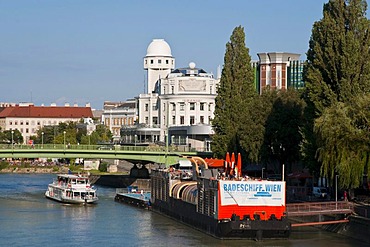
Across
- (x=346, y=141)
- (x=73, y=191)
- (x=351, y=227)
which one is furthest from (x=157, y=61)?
(x=351, y=227)

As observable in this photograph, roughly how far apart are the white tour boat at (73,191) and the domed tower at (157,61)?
274 ft

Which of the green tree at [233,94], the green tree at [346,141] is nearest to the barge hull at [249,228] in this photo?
the green tree at [346,141]

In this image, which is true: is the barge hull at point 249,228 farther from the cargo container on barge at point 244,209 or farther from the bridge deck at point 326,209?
the bridge deck at point 326,209

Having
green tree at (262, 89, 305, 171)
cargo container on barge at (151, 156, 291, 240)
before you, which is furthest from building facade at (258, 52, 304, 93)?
cargo container on barge at (151, 156, 291, 240)

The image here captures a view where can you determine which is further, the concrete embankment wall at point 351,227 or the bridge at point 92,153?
the bridge at point 92,153

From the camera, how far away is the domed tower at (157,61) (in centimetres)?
16975

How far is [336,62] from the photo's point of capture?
204 feet

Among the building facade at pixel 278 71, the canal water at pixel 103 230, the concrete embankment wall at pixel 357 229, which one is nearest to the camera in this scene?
the concrete embankment wall at pixel 357 229

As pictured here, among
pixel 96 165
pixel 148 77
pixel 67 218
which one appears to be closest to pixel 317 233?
pixel 67 218

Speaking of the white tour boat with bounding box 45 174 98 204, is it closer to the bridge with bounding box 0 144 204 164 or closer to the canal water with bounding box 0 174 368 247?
the canal water with bounding box 0 174 368 247

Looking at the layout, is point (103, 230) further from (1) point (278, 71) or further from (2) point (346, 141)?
(1) point (278, 71)

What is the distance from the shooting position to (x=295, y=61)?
Result: 504 feet

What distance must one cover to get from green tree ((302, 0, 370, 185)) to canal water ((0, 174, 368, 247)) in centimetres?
842

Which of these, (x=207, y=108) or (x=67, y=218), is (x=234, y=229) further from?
(x=207, y=108)
